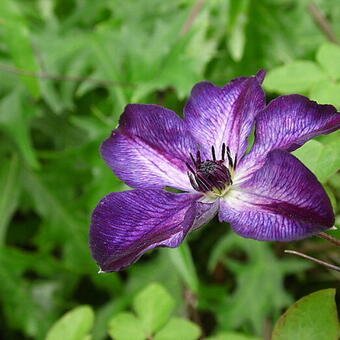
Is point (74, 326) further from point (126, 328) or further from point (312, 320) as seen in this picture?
point (312, 320)

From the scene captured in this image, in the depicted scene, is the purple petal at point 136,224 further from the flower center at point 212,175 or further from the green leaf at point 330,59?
the green leaf at point 330,59

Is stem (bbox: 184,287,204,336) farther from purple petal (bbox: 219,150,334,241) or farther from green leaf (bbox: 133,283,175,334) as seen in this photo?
purple petal (bbox: 219,150,334,241)

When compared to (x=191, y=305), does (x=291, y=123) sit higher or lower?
higher

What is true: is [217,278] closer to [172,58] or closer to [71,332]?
[172,58]

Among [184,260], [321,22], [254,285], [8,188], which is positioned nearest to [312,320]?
[184,260]

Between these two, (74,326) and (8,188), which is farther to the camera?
(8,188)

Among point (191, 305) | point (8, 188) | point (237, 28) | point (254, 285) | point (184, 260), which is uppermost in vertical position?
point (237, 28)

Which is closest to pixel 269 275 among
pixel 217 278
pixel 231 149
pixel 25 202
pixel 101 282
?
pixel 217 278
